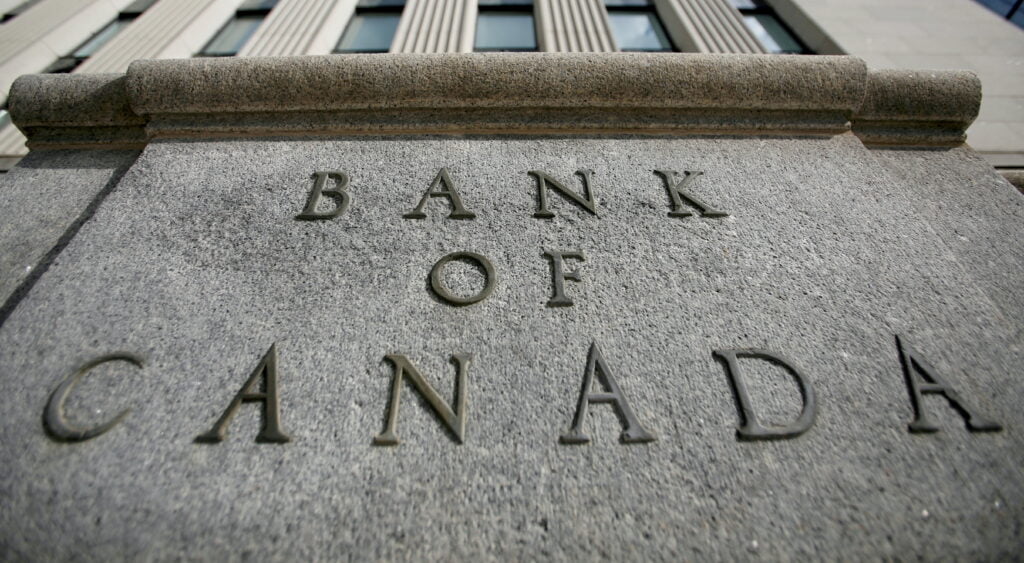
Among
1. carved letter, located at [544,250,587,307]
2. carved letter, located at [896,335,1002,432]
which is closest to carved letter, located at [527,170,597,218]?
carved letter, located at [544,250,587,307]

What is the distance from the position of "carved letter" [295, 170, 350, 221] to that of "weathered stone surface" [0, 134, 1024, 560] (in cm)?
7

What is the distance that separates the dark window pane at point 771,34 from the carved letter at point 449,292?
5664 millimetres

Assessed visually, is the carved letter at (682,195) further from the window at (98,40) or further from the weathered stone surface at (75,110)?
the window at (98,40)

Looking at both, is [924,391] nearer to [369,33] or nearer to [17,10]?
[369,33]

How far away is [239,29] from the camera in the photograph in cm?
686

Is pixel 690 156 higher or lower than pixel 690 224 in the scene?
higher

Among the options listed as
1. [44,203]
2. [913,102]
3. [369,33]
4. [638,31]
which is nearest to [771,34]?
[638,31]

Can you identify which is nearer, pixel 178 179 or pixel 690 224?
pixel 690 224

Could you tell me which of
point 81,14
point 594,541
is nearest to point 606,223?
point 594,541

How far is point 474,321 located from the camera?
2654mm

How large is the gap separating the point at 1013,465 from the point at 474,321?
2794 millimetres

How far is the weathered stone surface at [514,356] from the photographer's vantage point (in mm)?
2027

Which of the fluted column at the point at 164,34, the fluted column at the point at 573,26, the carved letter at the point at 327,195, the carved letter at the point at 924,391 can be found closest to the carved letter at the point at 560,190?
the carved letter at the point at 327,195

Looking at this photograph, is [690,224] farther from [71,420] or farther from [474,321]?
[71,420]
